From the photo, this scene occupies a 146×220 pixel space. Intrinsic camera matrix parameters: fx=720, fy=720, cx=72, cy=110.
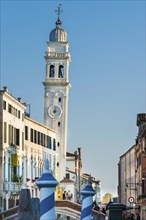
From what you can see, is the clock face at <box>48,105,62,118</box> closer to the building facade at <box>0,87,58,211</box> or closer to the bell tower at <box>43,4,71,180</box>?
the bell tower at <box>43,4,71,180</box>

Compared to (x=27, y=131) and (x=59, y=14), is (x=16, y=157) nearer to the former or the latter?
(x=27, y=131)

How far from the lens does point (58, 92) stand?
88.8 metres

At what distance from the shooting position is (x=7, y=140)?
2172 inches

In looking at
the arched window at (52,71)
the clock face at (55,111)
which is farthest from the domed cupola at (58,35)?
the clock face at (55,111)

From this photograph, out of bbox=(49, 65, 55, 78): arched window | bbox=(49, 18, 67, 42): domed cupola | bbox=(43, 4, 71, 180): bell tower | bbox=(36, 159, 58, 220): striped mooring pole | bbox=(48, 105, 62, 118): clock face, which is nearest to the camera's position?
bbox=(36, 159, 58, 220): striped mooring pole

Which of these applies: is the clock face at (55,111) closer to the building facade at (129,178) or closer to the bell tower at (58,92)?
the bell tower at (58,92)

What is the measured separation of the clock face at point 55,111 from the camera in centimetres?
8806

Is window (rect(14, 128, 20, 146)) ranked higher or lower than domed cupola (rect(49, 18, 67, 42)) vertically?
lower

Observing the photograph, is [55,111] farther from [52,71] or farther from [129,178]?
[129,178]

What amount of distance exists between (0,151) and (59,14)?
4745 centimetres

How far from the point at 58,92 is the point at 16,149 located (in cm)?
3121

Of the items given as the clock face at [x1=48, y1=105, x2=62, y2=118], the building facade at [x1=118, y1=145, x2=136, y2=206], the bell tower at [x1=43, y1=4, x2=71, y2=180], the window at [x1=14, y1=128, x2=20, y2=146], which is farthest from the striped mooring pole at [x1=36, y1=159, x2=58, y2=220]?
the clock face at [x1=48, y1=105, x2=62, y2=118]

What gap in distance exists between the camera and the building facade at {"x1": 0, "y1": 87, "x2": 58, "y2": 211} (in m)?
53.9

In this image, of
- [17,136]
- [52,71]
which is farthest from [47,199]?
[52,71]
